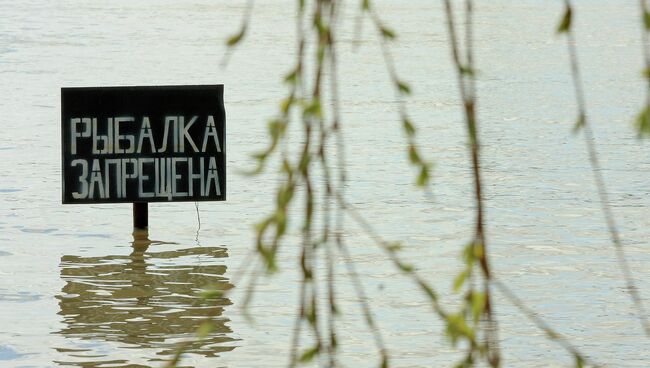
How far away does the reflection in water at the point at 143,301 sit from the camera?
7562mm

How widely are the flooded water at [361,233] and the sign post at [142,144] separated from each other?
19.3 inches

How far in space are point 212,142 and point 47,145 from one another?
583 cm

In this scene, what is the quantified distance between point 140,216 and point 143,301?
6.79 ft

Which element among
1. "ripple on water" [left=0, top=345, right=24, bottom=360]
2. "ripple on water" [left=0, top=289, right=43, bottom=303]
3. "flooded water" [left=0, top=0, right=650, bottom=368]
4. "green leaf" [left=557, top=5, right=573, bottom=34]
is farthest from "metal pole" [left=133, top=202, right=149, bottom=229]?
"green leaf" [left=557, top=5, right=573, bottom=34]

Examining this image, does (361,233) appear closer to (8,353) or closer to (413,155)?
(8,353)

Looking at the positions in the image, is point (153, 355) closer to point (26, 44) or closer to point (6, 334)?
point (6, 334)

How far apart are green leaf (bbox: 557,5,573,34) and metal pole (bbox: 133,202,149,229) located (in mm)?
8344

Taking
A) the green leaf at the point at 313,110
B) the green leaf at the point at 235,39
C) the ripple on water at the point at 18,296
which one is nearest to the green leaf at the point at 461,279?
the green leaf at the point at 313,110

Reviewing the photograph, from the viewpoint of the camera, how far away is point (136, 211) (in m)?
10.5

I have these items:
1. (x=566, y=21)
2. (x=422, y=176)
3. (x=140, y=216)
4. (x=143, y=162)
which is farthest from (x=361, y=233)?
(x=566, y=21)

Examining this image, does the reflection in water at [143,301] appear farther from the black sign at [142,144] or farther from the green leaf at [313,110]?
the green leaf at [313,110]

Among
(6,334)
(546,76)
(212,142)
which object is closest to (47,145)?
(212,142)

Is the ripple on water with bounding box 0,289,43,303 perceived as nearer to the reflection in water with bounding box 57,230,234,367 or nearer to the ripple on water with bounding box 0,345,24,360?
the reflection in water with bounding box 57,230,234,367

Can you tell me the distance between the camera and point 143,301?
28.0 feet
